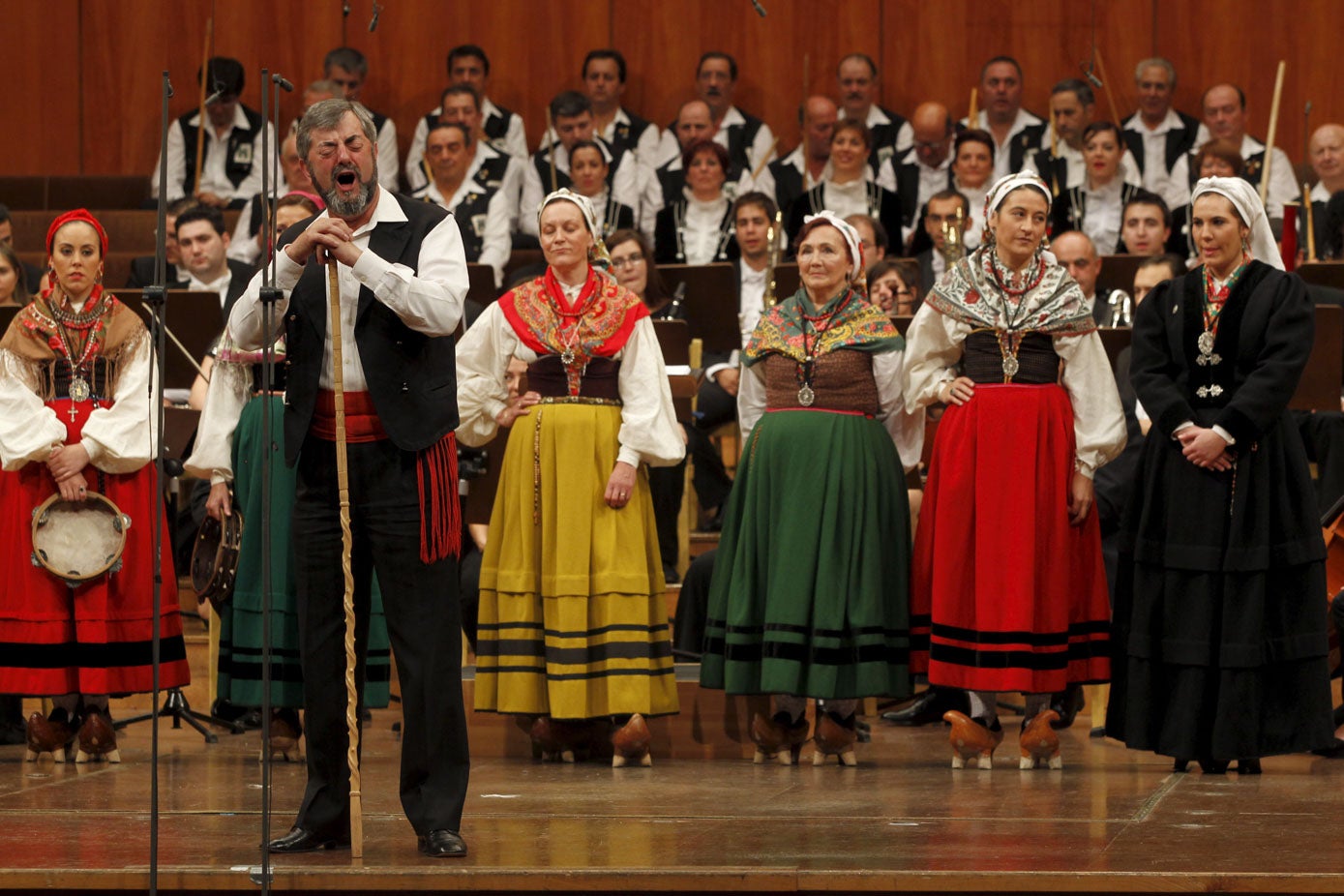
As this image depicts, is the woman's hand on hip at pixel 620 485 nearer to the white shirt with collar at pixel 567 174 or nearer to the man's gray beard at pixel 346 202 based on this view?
the man's gray beard at pixel 346 202

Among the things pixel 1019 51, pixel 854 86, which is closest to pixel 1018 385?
pixel 854 86

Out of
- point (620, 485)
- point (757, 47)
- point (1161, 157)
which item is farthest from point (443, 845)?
point (757, 47)

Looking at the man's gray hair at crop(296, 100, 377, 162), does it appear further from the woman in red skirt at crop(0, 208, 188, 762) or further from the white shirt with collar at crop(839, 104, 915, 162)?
the white shirt with collar at crop(839, 104, 915, 162)

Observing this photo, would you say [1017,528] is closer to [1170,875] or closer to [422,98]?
[1170,875]

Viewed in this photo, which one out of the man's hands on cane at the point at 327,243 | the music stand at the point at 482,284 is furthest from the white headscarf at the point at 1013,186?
the music stand at the point at 482,284

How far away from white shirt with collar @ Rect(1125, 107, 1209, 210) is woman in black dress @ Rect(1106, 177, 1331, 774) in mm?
4254

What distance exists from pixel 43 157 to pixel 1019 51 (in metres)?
5.82

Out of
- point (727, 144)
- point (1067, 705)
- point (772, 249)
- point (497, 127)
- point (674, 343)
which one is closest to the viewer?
point (1067, 705)

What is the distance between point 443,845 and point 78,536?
2.06 m

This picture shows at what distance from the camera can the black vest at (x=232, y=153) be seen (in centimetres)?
1002

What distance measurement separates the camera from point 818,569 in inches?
200

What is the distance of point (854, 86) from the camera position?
9.75 meters

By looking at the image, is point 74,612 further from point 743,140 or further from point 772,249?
point 743,140

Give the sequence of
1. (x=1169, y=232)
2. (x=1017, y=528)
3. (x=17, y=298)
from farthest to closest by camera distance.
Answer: (x=1169, y=232) < (x=17, y=298) < (x=1017, y=528)
